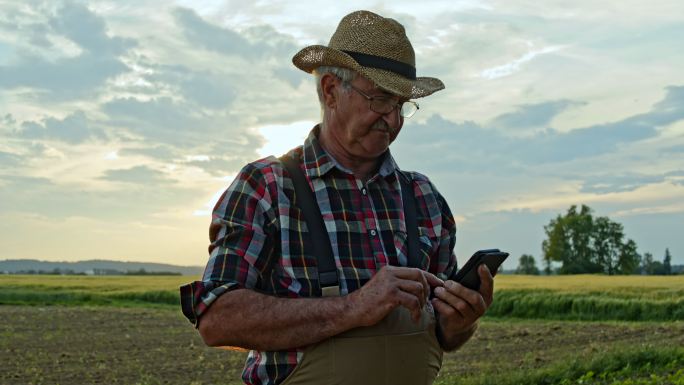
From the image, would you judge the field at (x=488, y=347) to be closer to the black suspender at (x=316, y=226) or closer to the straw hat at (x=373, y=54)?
the straw hat at (x=373, y=54)

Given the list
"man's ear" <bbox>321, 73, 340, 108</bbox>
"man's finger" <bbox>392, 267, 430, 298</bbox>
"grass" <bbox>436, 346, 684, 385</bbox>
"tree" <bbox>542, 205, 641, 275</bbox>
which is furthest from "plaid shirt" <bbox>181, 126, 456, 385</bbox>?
"tree" <bbox>542, 205, 641, 275</bbox>

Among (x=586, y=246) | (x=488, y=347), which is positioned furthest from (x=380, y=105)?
(x=586, y=246)

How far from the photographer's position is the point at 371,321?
87.0 inches

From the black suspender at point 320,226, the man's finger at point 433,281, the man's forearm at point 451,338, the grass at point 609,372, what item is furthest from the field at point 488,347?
the man's finger at point 433,281

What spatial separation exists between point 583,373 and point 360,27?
7914 millimetres

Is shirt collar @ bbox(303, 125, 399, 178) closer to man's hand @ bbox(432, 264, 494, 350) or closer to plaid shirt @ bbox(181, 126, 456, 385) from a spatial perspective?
plaid shirt @ bbox(181, 126, 456, 385)

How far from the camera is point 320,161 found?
2.55m

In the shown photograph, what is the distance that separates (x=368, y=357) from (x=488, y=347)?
12.4m

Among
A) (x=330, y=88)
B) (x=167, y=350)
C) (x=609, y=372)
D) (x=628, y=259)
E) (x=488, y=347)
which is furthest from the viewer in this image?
(x=628, y=259)

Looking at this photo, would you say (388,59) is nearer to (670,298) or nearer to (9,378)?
(9,378)

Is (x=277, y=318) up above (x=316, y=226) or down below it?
below

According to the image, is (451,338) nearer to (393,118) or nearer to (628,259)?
(393,118)

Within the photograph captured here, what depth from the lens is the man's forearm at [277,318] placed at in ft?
7.34

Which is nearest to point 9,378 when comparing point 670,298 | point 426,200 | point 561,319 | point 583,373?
point 583,373
